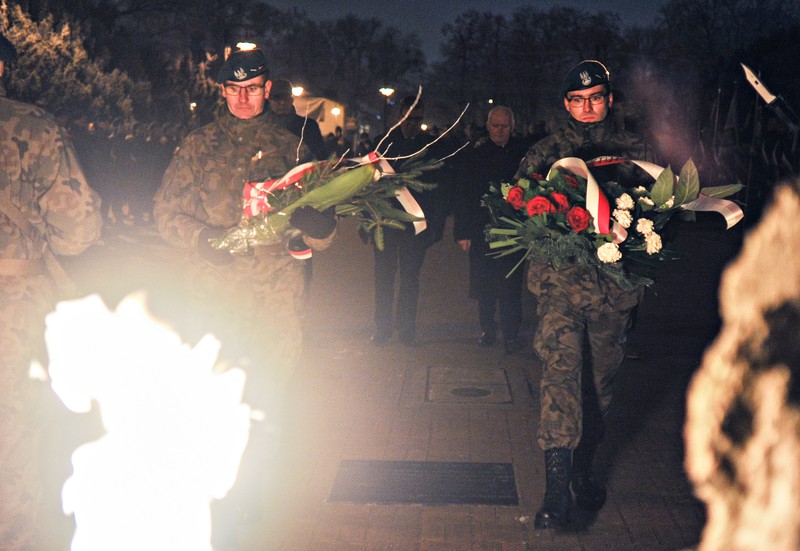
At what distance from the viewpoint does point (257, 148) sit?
16.8 feet

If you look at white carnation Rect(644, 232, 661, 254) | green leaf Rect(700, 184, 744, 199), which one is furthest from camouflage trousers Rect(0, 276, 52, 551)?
green leaf Rect(700, 184, 744, 199)

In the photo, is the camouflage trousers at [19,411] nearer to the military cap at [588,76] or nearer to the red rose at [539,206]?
the red rose at [539,206]

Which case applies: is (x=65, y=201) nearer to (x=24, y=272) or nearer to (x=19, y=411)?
(x=24, y=272)

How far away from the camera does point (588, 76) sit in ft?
17.5

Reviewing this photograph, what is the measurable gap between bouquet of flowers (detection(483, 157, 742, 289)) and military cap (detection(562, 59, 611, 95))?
41 centimetres

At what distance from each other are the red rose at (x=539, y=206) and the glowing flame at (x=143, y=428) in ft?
5.14

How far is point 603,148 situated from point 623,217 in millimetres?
629

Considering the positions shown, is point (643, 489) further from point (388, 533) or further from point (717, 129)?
point (717, 129)

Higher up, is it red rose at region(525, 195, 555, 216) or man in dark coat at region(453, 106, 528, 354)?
red rose at region(525, 195, 555, 216)

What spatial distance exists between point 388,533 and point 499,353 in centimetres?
444

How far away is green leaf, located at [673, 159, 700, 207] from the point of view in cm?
490

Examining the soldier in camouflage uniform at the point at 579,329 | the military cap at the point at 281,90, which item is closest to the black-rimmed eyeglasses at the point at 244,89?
the soldier in camouflage uniform at the point at 579,329

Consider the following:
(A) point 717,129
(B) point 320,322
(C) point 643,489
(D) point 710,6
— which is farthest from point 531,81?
(C) point 643,489

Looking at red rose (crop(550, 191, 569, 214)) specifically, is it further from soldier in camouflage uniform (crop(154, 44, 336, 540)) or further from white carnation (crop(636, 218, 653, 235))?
soldier in camouflage uniform (crop(154, 44, 336, 540))
